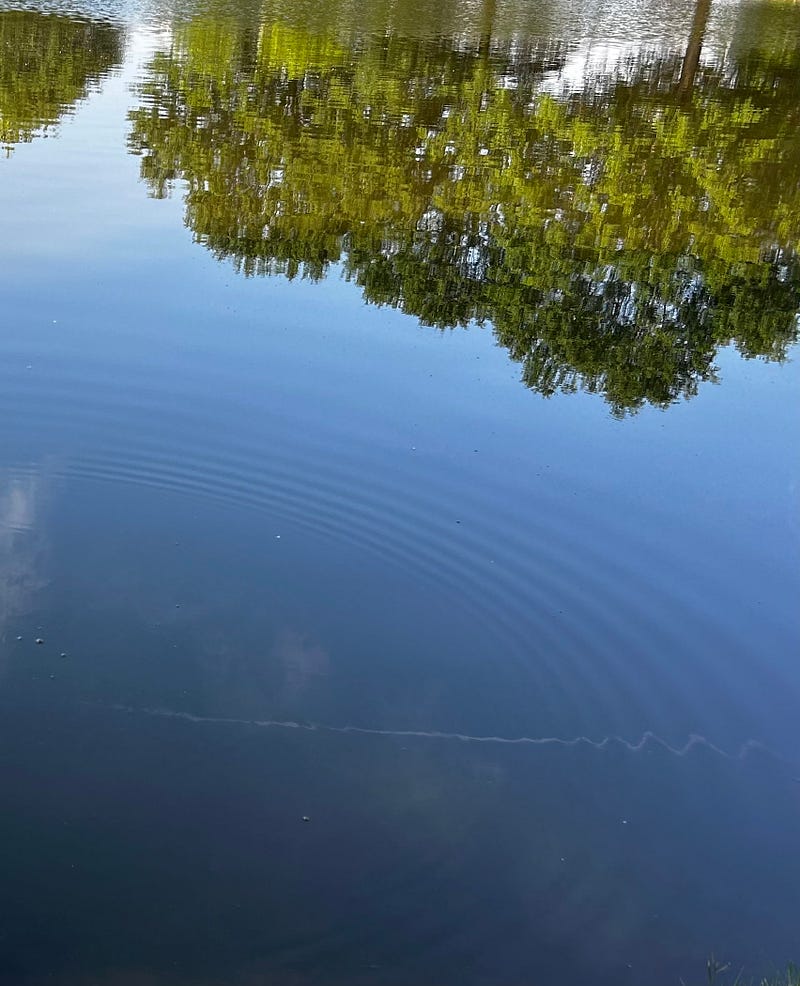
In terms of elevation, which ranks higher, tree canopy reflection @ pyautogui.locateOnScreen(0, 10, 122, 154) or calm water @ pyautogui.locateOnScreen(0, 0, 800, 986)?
tree canopy reflection @ pyautogui.locateOnScreen(0, 10, 122, 154)

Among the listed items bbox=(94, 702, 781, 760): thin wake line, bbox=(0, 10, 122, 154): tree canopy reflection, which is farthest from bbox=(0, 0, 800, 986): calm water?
bbox=(0, 10, 122, 154): tree canopy reflection

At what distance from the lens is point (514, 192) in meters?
15.5

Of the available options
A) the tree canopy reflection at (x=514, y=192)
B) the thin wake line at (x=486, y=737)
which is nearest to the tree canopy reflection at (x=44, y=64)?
the tree canopy reflection at (x=514, y=192)

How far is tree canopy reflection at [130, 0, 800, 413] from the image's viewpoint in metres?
11.5

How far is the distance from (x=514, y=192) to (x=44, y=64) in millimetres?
10815

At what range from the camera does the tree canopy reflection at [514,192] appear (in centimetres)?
1148

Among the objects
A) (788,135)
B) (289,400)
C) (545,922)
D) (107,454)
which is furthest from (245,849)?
(788,135)

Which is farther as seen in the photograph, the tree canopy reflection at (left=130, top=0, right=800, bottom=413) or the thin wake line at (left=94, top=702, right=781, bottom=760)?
the tree canopy reflection at (left=130, top=0, right=800, bottom=413)

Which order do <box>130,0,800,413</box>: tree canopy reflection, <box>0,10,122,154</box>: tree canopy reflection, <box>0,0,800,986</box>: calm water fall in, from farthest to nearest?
<box>0,10,122,154</box>: tree canopy reflection, <box>130,0,800,413</box>: tree canopy reflection, <box>0,0,800,986</box>: calm water

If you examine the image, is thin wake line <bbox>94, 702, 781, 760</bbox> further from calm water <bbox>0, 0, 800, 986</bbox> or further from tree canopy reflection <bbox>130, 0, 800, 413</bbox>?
tree canopy reflection <bbox>130, 0, 800, 413</bbox>

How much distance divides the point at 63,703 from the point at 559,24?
32.0 metres

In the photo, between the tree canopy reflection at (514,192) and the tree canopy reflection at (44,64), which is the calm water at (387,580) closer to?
the tree canopy reflection at (514,192)

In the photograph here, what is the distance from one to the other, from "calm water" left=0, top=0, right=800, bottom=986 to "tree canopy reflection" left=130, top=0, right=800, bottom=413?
0.27 feet

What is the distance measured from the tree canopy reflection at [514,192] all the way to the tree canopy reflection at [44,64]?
4.29 feet
